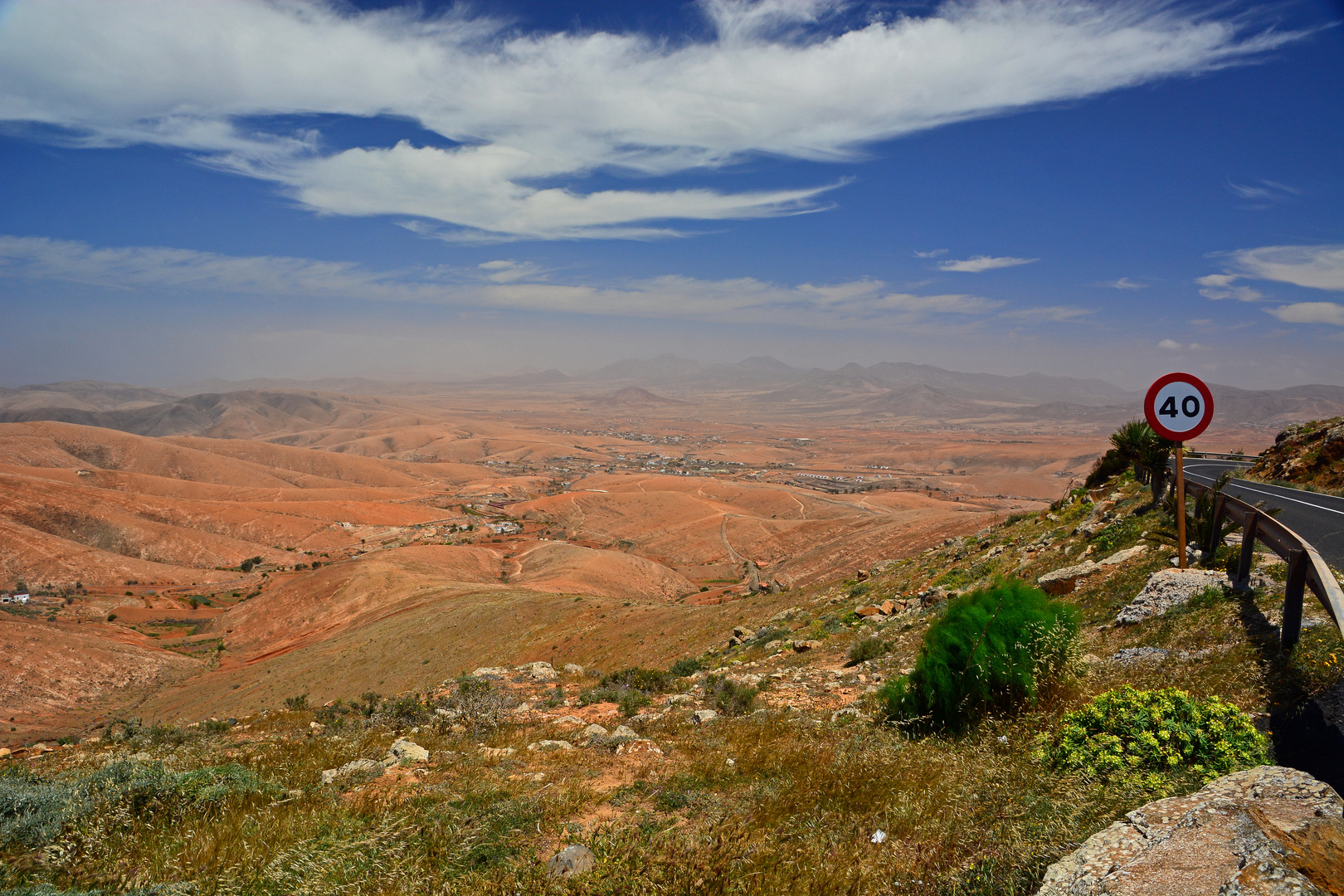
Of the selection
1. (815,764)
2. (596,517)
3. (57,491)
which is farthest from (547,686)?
(57,491)

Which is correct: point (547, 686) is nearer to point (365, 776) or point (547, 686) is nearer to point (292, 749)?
point (292, 749)

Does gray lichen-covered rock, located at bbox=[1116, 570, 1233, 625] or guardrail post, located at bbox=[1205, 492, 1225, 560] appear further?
guardrail post, located at bbox=[1205, 492, 1225, 560]

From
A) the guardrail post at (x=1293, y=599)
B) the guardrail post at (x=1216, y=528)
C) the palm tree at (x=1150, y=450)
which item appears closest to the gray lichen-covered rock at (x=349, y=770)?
the guardrail post at (x=1293, y=599)

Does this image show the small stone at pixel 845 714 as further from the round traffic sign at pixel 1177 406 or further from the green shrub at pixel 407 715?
the green shrub at pixel 407 715

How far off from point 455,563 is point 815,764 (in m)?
46.6

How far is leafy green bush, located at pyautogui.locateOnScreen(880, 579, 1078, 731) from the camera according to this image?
5.62m

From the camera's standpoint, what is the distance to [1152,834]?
293cm

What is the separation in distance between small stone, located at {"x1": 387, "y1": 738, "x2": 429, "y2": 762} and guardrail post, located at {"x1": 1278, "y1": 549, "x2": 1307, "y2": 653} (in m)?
8.21

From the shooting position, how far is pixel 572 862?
375 centimetres

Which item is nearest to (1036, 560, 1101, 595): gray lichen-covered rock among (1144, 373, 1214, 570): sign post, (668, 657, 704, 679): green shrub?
(1144, 373, 1214, 570): sign post

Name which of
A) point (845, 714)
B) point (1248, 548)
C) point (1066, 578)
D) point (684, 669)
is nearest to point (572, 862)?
point (845, 714)

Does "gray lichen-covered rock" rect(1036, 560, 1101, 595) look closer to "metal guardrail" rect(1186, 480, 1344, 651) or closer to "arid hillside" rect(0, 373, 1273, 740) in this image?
"metal guardrail" rect(1186, 480, 1344, 651)

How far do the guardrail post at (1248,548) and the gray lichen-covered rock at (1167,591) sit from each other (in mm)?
203

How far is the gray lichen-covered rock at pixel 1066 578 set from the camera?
1040 centimetres
